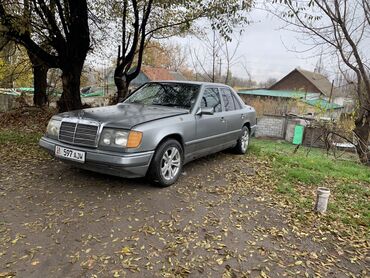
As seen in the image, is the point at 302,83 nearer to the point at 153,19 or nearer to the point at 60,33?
the point at 153,19

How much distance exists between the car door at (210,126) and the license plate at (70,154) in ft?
6.26

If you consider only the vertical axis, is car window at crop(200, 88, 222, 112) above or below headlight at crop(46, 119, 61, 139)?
above

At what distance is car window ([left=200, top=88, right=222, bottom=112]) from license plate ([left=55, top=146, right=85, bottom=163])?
2210mm

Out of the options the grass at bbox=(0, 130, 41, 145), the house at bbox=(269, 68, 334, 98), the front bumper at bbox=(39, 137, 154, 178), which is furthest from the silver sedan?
the house at bbox=(269, 68, 334, 98)

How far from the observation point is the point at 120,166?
3814mm

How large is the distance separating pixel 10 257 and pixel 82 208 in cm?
105

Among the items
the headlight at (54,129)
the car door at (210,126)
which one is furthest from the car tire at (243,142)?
the headlight at (54,129)

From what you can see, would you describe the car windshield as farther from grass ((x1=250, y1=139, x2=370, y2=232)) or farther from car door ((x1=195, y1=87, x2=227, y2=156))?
grass ((x1=250, y1=139, x2=370, y2=232))

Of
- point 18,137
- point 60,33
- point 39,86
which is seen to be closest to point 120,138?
point 18,137

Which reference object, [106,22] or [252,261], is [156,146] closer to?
[252,261]

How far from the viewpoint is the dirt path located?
2.77 metres

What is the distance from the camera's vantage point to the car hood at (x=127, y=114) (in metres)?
4.06

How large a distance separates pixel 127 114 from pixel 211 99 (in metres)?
1.81

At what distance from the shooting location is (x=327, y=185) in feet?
17.7
